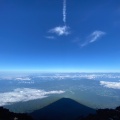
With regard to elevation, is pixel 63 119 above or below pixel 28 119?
below

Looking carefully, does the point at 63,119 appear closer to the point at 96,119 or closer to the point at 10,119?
the point at 96,119

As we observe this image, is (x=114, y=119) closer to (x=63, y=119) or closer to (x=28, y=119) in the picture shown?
(x=28, y=119)

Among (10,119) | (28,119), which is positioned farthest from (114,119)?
(10,119)

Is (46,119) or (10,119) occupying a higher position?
(10,119)

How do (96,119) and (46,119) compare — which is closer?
(96,119)

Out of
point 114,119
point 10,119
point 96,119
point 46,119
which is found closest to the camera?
point 10,119

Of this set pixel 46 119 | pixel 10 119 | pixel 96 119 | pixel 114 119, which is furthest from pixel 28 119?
pixel 46 119

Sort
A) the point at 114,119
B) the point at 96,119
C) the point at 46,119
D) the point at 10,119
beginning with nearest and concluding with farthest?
the point at 10,119
the point at 114,119
the point at 96,119
the point at 46,119

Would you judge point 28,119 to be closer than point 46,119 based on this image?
Yes

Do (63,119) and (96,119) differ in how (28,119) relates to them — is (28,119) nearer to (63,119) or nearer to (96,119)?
(96,119)
